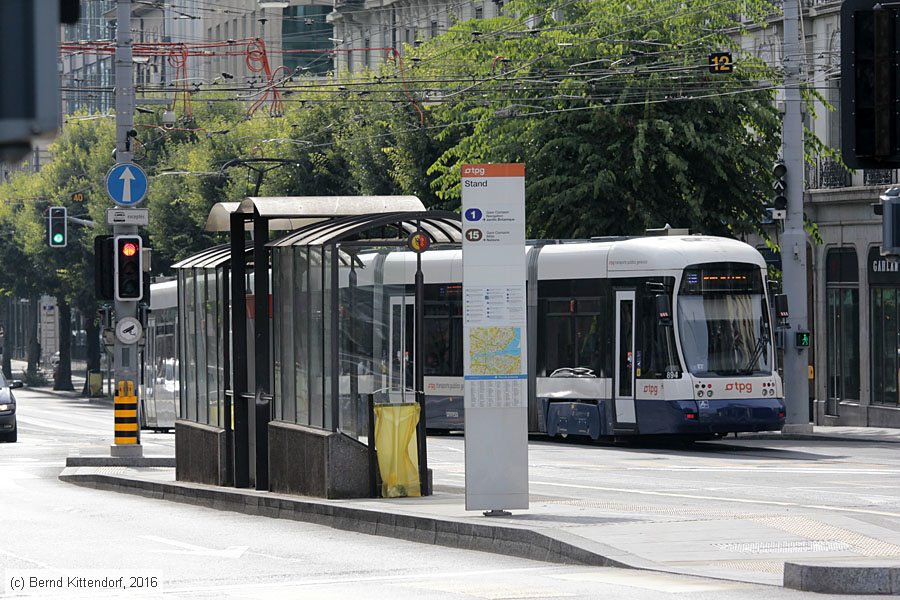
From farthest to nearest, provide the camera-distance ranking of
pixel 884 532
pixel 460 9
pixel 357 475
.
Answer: pixel 460 9, pixel 357 475, pixel 884 532

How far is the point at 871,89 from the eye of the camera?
9.28 metres

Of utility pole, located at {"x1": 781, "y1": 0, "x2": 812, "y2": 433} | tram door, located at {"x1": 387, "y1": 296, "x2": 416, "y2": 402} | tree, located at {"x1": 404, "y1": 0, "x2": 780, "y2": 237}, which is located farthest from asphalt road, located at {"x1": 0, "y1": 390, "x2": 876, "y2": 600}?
tree, located at {"x1": 404, "y1": 0, "x2": 780, "y2": 237}

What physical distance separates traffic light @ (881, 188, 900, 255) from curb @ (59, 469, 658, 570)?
9.21 feet

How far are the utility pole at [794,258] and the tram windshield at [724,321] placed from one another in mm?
4695

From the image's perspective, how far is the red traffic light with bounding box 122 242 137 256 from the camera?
27.3 m

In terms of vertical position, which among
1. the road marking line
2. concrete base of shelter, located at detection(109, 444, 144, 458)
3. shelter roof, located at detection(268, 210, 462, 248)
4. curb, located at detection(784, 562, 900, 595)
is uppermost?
shelter roof, located at detection(268, 210, 462, 248)

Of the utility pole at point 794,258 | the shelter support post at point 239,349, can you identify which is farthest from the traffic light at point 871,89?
the utility pole at point 794,258

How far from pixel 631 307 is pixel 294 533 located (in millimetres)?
14427

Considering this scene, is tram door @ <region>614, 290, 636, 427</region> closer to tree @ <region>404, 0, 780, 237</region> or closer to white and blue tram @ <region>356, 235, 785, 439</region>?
white and blue tram @ <region>356, 235, 785, 439</region>

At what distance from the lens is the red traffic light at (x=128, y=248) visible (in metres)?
27.3

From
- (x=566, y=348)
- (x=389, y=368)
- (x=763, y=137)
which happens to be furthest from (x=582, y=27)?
(x=389, y=368)

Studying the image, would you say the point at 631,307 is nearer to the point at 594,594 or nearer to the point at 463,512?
the point at 463,512

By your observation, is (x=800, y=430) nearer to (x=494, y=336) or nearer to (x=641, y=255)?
(x=641, y=255)

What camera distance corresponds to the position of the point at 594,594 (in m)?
10.7
